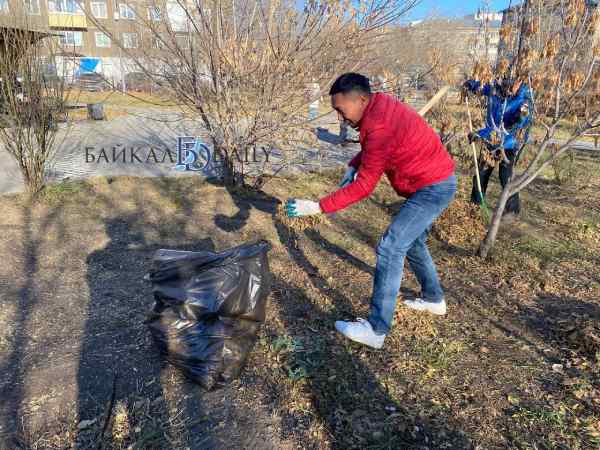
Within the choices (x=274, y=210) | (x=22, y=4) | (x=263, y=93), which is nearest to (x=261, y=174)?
(x=274, y=210)

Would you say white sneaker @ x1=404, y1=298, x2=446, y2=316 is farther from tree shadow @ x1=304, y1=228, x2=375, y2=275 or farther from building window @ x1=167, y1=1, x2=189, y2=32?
Answer: building window @ x1=167, y1=1, x2=189, y2=32

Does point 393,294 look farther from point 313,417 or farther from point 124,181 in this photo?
point 124,181

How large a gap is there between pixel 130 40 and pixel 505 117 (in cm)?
400

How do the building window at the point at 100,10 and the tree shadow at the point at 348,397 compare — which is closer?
the tree shadow at the point at 348,397

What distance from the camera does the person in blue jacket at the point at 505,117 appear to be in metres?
3.66

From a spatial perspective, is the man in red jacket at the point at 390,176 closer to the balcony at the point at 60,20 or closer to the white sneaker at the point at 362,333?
the white sneaker at the point at 362,333

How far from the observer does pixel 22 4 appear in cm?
465

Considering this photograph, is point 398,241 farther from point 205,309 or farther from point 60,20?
point 60,20

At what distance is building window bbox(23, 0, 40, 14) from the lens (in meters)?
4.79

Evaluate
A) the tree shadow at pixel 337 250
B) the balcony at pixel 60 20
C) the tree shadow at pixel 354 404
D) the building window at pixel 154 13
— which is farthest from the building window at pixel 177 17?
the tree shadow at pixel 354 404

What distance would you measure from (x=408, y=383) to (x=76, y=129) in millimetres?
11733

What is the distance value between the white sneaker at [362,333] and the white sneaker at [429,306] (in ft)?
1.62

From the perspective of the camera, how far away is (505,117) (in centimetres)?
413

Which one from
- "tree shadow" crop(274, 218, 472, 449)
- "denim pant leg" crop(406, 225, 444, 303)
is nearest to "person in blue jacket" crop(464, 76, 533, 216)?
"denim pant leg" crop(406, 225, 444, 303)
